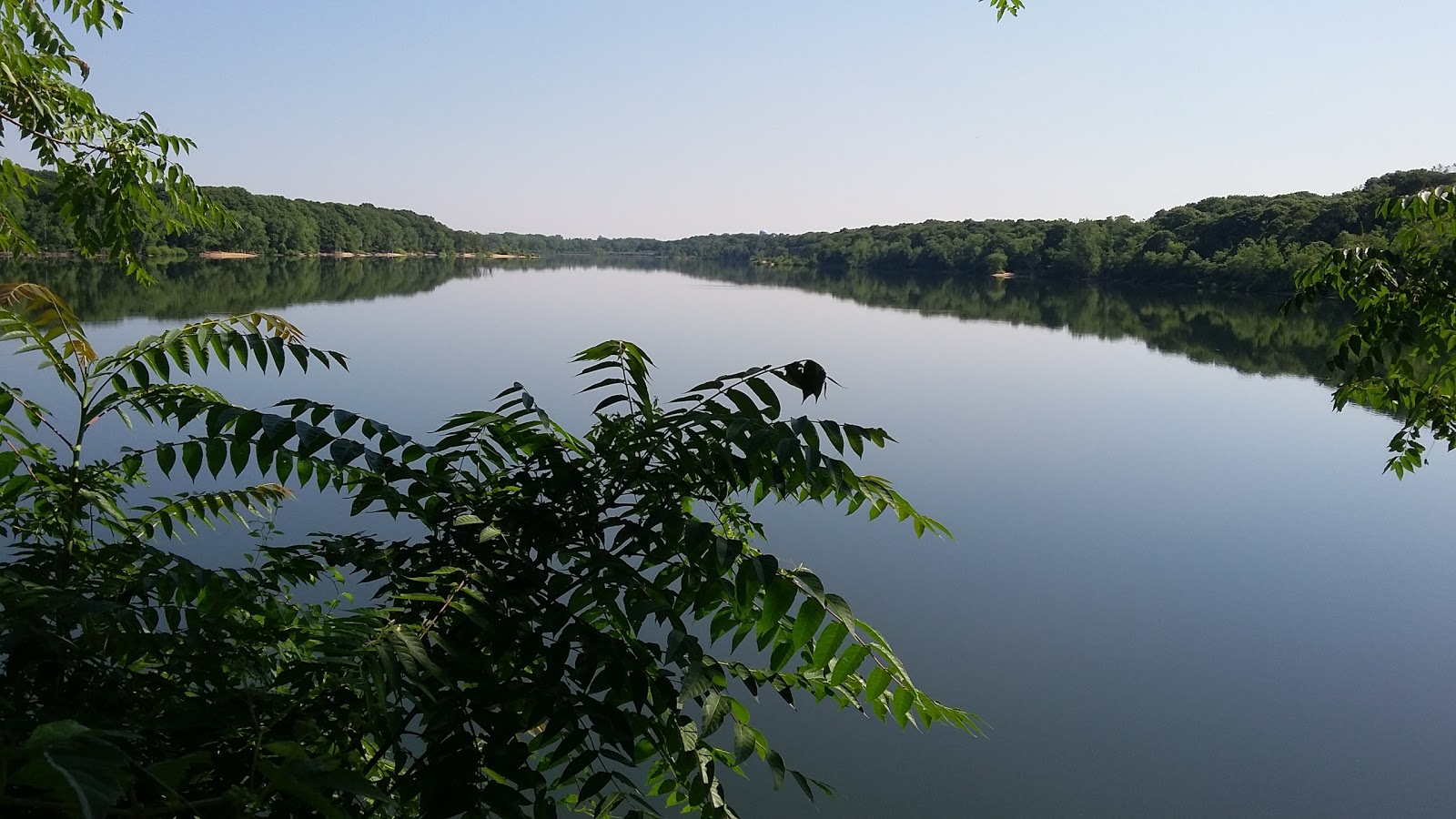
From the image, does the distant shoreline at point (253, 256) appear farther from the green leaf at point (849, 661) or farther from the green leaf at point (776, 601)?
the green leaf at point (849, 661)

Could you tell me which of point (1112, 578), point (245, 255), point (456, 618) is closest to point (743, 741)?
point (456, 618)

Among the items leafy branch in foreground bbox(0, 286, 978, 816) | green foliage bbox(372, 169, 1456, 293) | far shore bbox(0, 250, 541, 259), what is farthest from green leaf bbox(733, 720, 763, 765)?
Result: far shore bbox(0, 250, 541, 259)

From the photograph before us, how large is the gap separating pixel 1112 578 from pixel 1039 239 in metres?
113

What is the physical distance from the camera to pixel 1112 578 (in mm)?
11703

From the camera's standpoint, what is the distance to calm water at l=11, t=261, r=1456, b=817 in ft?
24.6

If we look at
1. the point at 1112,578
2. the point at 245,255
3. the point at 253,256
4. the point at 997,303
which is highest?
the point at 245,255

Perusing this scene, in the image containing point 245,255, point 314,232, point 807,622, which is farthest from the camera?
point 314,232

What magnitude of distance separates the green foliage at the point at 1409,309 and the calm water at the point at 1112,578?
3.84 m

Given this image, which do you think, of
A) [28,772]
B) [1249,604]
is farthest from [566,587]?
[1249,604]

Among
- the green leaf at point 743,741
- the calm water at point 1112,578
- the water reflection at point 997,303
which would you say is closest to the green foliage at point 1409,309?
the calm water at point 1112,578

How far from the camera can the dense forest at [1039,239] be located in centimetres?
6969

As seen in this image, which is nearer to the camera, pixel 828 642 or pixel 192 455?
pixel 828 642

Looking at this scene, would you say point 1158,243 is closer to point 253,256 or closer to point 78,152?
point 253,256

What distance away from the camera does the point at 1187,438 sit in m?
20.6
